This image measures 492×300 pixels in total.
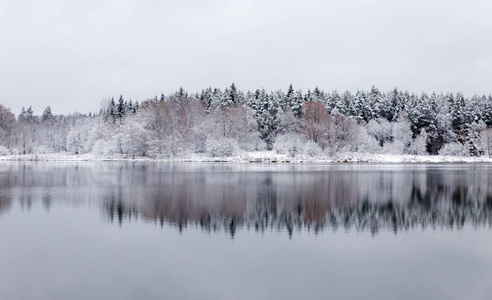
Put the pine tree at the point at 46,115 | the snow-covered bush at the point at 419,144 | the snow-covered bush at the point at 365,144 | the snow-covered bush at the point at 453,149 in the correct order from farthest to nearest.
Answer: the pine tree at the point at 46,115, the snow-covered bush at the point at 453,149, the snow-covered bush at the point at 419,144, the snow-covered bush at the point at 365,144

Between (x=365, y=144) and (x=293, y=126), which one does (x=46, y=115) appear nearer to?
(x=293, y=126)

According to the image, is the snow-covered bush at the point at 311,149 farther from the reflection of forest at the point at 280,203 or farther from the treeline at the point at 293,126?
the reflection of forest at the point at 280,203

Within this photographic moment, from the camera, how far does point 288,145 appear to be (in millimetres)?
81000

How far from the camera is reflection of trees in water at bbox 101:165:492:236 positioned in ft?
61.6

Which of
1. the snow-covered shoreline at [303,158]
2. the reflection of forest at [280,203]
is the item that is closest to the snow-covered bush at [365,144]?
the snow-covered shoreline at [303,158]

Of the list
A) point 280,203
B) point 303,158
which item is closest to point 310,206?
point 280,203

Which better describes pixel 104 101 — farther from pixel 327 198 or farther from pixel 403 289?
pixel 403 289

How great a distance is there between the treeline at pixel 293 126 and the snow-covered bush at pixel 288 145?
0.19 metres

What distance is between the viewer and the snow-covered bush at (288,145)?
80562mm

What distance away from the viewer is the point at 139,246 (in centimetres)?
1491

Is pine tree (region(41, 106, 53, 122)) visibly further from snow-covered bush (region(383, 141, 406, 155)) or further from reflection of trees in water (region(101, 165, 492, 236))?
reflection of trees in water (region(101, 165, 492, 236))

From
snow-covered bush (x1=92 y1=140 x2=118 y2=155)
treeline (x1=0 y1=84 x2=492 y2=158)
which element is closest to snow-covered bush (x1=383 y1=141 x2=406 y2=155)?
treeline (x1=0 y1=84 x2=492 y2=158)

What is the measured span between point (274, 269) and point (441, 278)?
465cm

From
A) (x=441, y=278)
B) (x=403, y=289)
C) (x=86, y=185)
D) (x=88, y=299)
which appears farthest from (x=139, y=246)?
(x=86, y=185)
